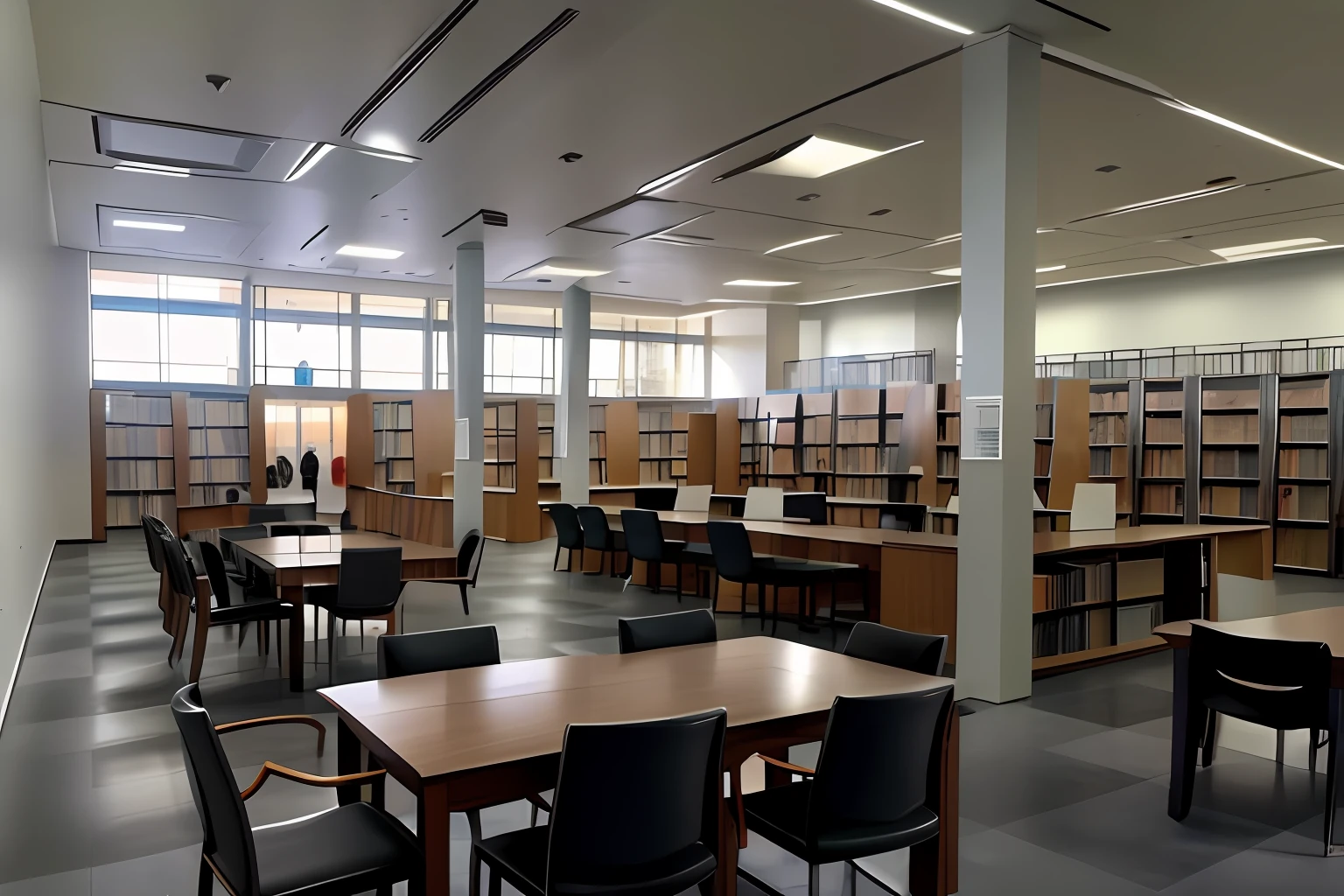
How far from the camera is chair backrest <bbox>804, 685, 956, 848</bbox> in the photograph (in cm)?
236

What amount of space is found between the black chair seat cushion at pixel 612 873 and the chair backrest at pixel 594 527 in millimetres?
7148

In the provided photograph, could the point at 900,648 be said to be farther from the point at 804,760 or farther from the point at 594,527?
the point at 594,527

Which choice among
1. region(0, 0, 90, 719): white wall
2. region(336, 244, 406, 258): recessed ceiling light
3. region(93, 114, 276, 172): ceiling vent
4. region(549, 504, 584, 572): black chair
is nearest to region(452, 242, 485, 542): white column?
region(549, 504, 584, 572): black chair

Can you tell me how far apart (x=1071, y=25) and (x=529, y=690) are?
15.2ft

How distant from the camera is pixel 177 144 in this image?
26.2ft

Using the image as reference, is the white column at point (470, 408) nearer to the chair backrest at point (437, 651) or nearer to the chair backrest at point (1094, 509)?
the chair backrest at point (1094, 509)

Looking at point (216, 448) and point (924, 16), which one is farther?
point (216, 448)

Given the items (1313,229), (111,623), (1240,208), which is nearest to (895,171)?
(1240,208)

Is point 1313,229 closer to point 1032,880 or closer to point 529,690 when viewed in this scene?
point 1032,880

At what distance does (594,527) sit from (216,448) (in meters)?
7.53

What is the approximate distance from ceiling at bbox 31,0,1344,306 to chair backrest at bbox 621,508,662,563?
3163 mm

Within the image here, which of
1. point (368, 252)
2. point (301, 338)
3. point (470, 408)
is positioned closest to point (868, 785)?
point (470, 408)

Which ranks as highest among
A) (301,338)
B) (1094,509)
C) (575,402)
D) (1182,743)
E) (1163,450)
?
(301,338)

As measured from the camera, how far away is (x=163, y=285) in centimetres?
1454
